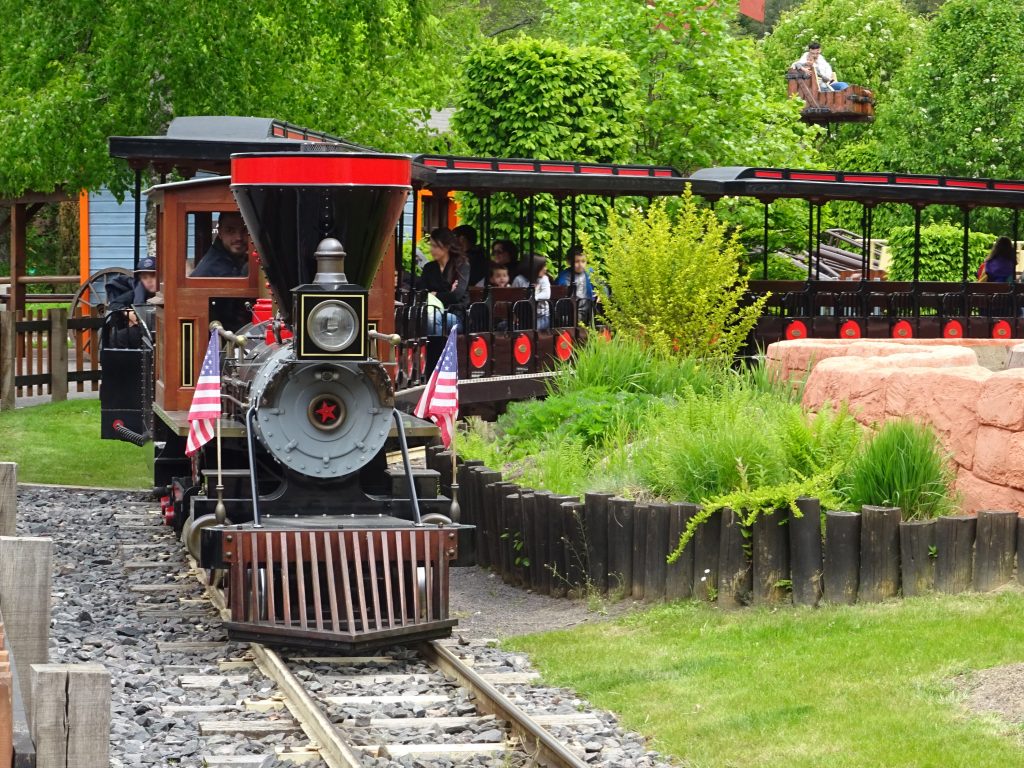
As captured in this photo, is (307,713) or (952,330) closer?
(307,713)

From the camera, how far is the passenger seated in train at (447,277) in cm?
1617

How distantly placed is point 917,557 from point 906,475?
0.72 m

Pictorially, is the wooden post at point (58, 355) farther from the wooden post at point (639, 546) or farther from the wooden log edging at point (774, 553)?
the wooden post at point (639, 546)

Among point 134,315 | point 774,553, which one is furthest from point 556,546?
point 134,315

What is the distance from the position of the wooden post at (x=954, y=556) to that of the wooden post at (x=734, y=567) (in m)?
1.10

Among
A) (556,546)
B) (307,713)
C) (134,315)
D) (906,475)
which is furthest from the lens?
(134,315)

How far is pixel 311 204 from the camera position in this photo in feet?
32.9

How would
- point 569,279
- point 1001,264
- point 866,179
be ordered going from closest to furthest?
point 569,279
point 866,179
point 1001,264

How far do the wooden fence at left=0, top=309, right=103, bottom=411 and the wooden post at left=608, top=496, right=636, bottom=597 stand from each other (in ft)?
40.0

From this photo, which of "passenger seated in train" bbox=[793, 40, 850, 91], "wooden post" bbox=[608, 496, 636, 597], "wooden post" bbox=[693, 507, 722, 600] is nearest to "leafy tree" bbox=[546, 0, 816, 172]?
"passenger seated in train" bbox=[793, 40, 850, 91]

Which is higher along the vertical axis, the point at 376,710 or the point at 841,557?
the point at 841,557

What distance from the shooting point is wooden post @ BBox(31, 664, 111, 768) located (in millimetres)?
4707

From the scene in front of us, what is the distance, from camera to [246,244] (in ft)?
40.8

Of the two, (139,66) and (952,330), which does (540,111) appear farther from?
(139,66)
